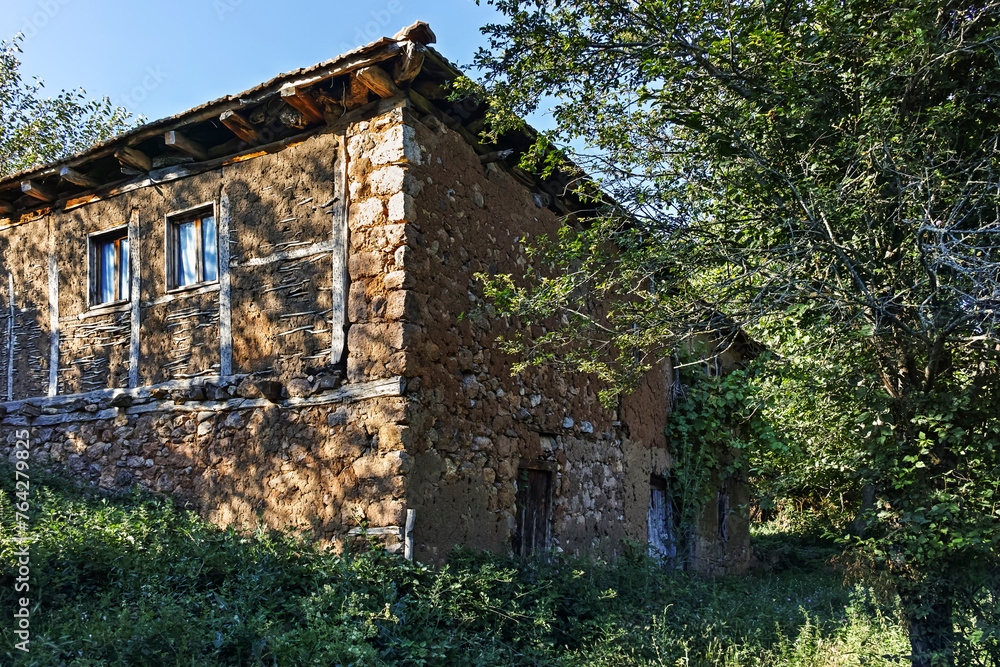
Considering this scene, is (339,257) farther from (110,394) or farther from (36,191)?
(36,191)

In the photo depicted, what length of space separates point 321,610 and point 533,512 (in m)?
3.10

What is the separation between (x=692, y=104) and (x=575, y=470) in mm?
4186

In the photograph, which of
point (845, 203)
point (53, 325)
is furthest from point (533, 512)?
point (53, 325)

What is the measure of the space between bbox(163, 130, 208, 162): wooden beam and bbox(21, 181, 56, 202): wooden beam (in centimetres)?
205

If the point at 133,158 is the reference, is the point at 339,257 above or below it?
below

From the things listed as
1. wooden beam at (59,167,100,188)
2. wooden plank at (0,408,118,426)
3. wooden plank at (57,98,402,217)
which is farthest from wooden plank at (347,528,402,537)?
wooden beam at (59,167,100,188)

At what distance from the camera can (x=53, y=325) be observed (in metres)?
8.30

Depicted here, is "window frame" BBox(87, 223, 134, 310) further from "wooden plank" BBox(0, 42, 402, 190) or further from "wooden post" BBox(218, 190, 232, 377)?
"wooden post" BBox(218, 190, 232, 377)

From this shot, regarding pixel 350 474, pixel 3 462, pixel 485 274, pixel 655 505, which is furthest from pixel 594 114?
pixel 3 462

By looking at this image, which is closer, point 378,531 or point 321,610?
point 321,610

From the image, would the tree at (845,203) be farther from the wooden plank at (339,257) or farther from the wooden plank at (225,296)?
the wooden plank at (225,296)

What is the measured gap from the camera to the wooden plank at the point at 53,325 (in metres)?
8.16

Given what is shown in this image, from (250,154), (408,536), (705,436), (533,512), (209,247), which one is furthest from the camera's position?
(705,436)

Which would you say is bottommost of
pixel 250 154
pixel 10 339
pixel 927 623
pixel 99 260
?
pixel 927 623
